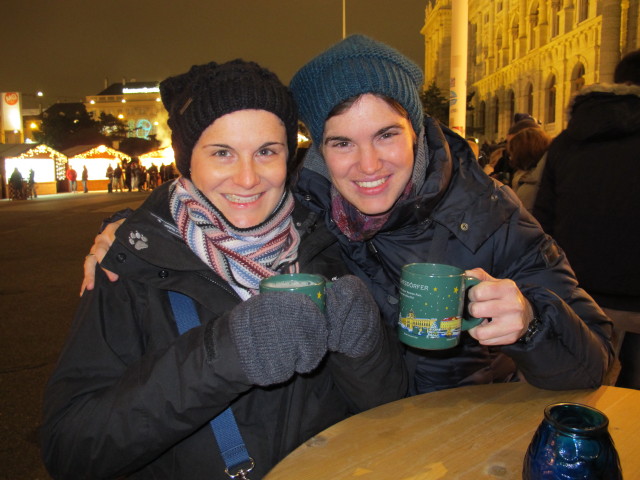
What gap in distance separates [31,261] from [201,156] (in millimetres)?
7817

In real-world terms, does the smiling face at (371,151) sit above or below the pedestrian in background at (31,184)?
below

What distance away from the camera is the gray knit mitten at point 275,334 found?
4.07ft

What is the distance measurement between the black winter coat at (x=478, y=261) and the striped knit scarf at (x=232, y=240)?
0.29 metres

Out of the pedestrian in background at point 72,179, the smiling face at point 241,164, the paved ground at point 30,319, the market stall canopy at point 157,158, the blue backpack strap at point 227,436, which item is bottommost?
the paved ground at point 30,319

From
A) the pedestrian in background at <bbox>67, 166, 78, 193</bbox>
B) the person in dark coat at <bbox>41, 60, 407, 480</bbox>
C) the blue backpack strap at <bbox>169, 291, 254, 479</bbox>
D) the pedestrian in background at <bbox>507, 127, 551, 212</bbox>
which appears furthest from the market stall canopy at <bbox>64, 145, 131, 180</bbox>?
the blue backpack strap at <bbox>169, 291, 254, 479</bbox>

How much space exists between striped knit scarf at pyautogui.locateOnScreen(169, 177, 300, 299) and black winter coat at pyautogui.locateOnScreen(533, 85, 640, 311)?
185 cm

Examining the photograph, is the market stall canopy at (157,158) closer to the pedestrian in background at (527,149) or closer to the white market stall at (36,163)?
the white market stall at (36,163)

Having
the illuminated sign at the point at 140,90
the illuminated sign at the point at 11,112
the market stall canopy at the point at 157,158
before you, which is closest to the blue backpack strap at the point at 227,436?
the market stall canopy at the point at 157,158

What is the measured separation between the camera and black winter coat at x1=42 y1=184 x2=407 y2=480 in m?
Result: 1.33

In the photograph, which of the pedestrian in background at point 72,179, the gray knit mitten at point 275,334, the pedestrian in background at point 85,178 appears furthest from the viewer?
the pedestrian in background at point 85,178

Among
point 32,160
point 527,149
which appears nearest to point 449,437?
point 527,149

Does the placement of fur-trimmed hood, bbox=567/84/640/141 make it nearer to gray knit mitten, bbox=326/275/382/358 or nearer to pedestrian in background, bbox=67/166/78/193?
gray knit mitten, bbox=326/275/382/358

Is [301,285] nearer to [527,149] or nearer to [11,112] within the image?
[527,149]

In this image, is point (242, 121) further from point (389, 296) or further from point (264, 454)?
point (264, 454)
